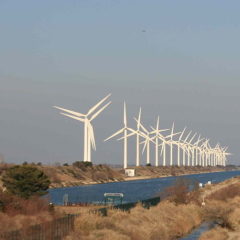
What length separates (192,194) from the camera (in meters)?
74.6

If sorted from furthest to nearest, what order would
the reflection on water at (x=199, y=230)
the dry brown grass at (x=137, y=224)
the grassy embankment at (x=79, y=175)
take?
the grassy embankment at (x=79, y=175), the reflection on water at (x=199, y=230), the dry brown grass at (x=137, y=224)

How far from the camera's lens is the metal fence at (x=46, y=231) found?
33.0m

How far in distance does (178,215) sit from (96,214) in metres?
12.6

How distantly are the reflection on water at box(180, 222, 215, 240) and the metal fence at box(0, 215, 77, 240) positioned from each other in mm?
11660

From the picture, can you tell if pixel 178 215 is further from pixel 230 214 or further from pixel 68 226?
pixel 68 226

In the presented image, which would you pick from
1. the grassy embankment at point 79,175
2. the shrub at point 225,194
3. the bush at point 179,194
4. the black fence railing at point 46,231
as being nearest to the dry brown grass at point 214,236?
the black fence railing at point 46,231

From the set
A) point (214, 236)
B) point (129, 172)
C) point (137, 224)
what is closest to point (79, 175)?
point (129, 172)

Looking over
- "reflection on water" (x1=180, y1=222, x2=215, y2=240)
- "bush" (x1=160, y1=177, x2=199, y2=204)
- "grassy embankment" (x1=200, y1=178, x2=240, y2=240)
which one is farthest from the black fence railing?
"bush" (x1=160, y1=177, x2=199, y2=204)

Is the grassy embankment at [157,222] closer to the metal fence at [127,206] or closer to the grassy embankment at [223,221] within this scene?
the grassy embankment at [223,221]

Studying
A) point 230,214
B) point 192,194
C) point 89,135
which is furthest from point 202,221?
point 89,135

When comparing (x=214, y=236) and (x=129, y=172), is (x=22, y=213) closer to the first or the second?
(x=214, y=236)

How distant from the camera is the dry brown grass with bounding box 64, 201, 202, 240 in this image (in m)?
39.0

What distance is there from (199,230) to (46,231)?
2068cm

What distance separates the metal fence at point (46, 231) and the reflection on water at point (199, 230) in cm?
1166
